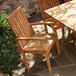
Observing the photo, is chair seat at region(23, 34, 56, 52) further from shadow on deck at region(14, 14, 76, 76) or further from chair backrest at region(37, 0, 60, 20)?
chair backrest at region(37, 0, 60, 20)

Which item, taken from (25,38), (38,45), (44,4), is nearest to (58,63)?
(38,45)

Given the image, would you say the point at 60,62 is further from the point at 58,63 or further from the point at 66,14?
the point at 66,14

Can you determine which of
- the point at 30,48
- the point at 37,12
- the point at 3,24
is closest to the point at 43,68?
the point at 30,48

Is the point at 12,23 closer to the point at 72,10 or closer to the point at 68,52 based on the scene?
the point at 72,10

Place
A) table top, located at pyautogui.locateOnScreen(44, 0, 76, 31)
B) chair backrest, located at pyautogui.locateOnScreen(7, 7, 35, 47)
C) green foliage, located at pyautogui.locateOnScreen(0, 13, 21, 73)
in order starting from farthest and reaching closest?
1. green foliage, located at pyautogui.locateOnScreen(0, 13, 21, 73)
2. chair backrest, located at pyautogui.locateOnScreen(7, 7, 35, 47)
3. table top, located at pyautogui.locateOnScreen(44, 0, 76, 31)

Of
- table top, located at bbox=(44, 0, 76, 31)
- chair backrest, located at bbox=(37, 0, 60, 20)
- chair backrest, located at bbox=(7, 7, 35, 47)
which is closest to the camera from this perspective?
table top, located at bbox=(44, 0, 76, 31)

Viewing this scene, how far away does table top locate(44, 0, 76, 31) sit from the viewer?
8.08ft

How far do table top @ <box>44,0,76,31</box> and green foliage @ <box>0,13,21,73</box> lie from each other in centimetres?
118

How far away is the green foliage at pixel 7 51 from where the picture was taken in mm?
3268

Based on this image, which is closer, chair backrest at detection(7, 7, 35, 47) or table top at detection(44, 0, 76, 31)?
table top at detection(44, 0, 76, 31)

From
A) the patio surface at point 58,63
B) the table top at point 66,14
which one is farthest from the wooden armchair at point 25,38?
the table top at point 66,14

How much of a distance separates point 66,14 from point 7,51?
1.51m

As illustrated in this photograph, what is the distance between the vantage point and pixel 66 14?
2.83 meters

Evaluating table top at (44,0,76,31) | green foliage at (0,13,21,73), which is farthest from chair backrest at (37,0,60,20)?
green foliage at (0,13,21,73)
